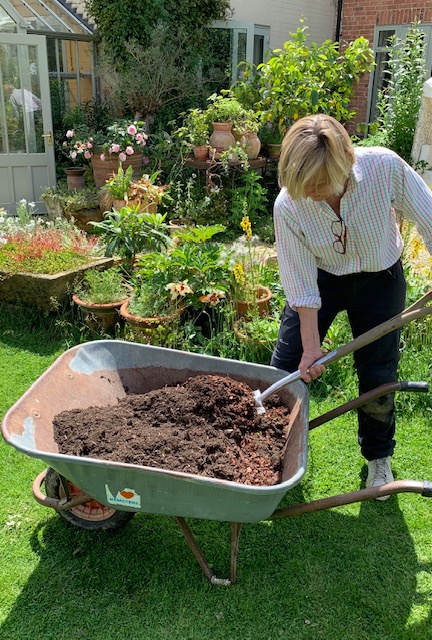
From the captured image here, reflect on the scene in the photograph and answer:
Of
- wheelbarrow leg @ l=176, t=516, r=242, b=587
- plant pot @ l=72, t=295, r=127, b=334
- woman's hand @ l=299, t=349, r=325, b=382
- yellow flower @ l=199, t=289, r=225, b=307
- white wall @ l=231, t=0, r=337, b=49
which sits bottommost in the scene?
wheelbarrow leg @ l=176, t=516, r=242, b=587

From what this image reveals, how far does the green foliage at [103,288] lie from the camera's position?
4129mm

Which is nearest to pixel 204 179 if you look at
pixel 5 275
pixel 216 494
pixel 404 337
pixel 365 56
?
pixel 365 56

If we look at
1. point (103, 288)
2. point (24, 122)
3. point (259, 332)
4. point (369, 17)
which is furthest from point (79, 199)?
point (369, 17)

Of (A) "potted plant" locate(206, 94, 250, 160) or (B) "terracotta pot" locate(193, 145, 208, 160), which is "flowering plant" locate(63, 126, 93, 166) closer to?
(B) "terracotta pot" locate(193, 145, 208, 160)

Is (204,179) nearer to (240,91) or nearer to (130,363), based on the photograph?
(240,91)

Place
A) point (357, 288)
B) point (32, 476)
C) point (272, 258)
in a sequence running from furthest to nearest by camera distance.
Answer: point (272, 258)
point (32, 476)
point (357, 288)

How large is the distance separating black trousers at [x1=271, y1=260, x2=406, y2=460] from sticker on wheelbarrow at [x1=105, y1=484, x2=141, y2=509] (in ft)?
3.07

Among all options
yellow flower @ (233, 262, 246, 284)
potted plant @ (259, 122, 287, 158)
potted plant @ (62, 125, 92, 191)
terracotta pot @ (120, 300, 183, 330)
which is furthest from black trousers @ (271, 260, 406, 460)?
potted plant @ (259, 122, 287, 158)

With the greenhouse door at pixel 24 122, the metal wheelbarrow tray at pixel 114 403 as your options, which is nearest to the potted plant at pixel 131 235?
the metal wheelbarrow tray at pixel 114 403

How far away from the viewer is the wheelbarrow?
1.93m

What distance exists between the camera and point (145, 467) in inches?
75.1

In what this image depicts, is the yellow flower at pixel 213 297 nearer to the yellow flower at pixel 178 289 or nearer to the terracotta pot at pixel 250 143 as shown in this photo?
the yellow flower at pixel 178 289

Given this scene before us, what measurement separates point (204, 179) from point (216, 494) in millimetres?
5794

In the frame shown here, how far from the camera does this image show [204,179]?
7.23 metres
